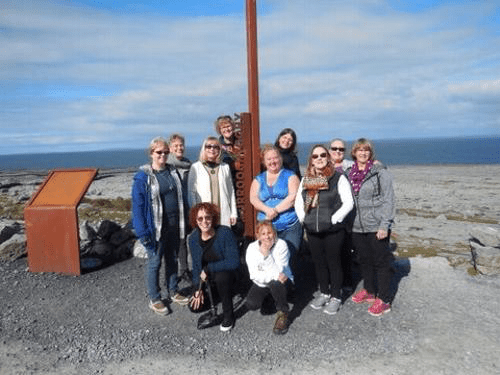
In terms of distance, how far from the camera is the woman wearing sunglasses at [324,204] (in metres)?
5.64

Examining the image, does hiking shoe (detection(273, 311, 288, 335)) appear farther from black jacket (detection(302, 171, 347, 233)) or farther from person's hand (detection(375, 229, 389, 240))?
person's hand (detection(375, 229, 389, 240))

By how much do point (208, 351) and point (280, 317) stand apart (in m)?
0.99

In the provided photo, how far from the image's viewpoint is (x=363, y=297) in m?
6.31

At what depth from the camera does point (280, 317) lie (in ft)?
18.2

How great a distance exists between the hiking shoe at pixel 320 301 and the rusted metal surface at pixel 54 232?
397cm

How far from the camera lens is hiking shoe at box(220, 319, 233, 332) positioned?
5559 millimetres

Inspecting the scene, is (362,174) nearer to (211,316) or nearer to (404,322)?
(404,322)

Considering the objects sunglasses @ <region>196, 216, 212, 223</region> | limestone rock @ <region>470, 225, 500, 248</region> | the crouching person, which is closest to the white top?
the crouching person

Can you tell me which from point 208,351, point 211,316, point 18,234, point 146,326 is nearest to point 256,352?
point 208,351

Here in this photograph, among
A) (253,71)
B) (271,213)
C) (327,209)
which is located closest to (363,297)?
(327,209)

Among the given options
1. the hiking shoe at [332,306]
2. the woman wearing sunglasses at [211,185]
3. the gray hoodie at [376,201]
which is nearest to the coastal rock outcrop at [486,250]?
the gray hoodie at [376,201]

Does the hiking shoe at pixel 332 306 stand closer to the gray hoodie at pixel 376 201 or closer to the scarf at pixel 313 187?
the gray hoodie at pixel 376 201

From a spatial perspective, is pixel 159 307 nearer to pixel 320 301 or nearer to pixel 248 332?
pixel 248 332

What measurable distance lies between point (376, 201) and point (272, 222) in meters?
1.39
